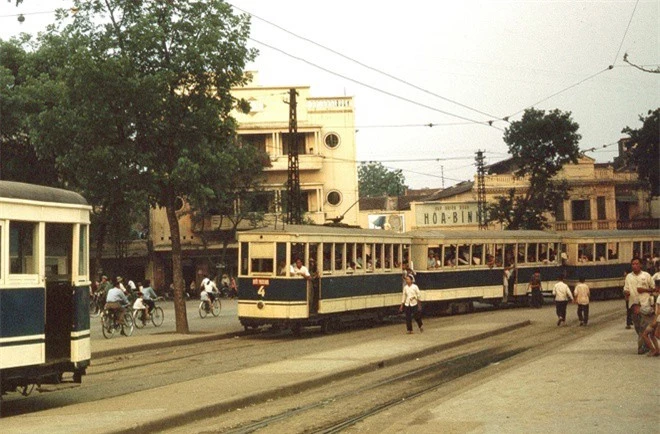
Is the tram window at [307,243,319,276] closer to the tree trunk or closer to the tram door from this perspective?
the tree trunk

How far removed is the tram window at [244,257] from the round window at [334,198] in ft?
132

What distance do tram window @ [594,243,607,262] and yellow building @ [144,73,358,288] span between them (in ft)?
77.0

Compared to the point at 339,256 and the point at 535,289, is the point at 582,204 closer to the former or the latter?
the point at 535,289

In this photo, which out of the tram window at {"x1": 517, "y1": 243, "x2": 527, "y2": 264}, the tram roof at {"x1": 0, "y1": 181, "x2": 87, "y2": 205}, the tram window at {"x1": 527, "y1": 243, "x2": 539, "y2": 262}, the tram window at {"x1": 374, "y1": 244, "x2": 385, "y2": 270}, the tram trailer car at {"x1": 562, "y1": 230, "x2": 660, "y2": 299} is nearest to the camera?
the tram roof at {"x1": 0, "y1": 181, "x2": 87, "y2": 205}

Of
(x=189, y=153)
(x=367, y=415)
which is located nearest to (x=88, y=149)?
(x=189, y=153)

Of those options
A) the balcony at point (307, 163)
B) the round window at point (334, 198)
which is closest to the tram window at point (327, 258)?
the balcony at point (307, 163)

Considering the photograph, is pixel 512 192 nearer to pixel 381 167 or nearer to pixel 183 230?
pixel 183 230

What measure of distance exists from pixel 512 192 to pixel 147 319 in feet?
118

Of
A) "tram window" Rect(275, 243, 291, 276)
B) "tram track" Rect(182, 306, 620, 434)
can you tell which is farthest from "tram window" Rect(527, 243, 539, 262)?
"tram window" Rect(275, 243, 291, 276)

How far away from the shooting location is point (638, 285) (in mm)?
18609

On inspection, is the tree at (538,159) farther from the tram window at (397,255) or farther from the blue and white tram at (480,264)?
the tram window at (397,255)

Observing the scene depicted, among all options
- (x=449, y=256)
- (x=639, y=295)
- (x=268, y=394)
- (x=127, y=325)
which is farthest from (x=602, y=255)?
(x=268, y=394)

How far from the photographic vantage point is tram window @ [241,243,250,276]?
26.8 metres

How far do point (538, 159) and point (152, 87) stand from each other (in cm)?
4263
